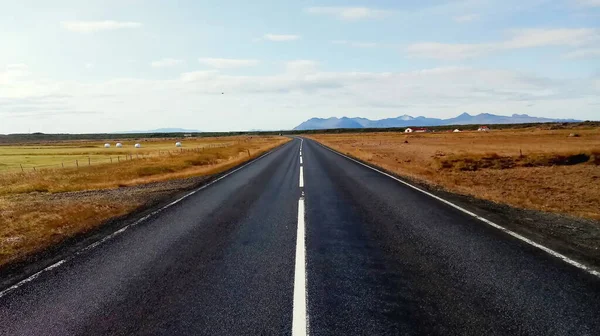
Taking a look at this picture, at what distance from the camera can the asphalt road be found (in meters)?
4.17

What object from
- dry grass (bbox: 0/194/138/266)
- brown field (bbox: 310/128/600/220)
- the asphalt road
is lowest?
brown field (bbox: 310/128/600/220)

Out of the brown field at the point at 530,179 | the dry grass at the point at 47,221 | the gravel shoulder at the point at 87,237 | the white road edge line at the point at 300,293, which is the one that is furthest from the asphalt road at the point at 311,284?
the brown field at the point at 530,179

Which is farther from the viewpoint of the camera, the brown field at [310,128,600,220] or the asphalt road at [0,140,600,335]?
the brown field at [310,128,600,220]

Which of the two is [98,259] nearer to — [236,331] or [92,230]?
[92,230]

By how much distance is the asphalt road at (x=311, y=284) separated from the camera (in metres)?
4.17

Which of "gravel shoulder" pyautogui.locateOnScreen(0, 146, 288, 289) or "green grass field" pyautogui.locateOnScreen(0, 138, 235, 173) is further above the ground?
"gravel shoulder" pyautogui.locateOnScreen(0, 146, 288, 289)

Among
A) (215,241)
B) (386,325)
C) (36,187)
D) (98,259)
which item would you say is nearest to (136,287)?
(98,259)

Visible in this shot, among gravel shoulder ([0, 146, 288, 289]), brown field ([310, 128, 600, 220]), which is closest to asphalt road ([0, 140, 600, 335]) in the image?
gravel shoulder ([0, 146, 288, 289])

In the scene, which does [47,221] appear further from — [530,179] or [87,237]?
[530,179]

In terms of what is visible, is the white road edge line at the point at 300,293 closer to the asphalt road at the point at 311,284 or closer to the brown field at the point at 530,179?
the asphalt road at the point at 311,284

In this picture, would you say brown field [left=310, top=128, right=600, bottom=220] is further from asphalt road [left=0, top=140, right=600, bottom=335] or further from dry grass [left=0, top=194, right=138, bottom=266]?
dry grass [left=0, top=194, right=138, bottom=266]

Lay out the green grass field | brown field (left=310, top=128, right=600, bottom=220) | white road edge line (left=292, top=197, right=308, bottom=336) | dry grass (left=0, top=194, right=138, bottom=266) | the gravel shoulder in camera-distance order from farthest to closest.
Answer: the green grass field
brown field (left=310, top=128, right=600, bottom=220)
dry grass (left=0, top=194, right=138, bottom=266)
the gravel shoulder
white road edge line (left=292, top=197, right=308, bottom=336)

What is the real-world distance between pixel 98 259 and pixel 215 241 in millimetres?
2045

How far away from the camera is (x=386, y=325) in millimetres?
4066
